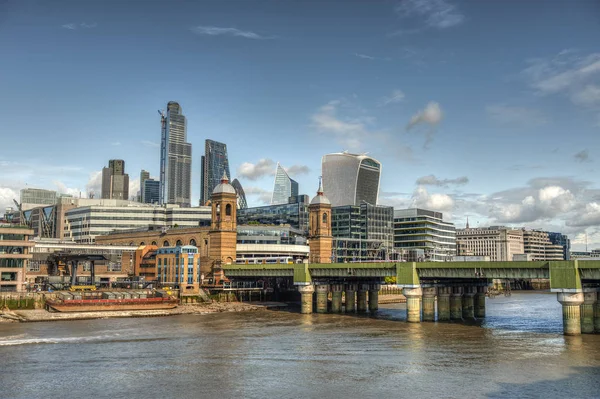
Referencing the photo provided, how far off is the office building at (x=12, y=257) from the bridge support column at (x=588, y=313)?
11863cm

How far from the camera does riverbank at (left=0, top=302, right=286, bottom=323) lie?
4756 inches

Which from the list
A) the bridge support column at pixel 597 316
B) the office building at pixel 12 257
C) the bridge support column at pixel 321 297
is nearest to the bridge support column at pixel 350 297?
the bridge support column at pixel 321 297

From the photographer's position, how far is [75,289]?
150 metres

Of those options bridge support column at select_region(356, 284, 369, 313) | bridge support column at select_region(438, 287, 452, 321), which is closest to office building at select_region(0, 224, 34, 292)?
bridge support column at select_region(356, 284, 369, 313)

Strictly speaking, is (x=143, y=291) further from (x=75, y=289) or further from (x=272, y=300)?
(x=272, y=300)

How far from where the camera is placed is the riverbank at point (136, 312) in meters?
121

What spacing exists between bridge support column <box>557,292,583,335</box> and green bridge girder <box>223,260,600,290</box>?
1.29 metres

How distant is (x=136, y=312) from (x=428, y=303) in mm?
63524

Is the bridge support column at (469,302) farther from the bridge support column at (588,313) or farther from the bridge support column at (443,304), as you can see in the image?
the bridge support column at (588,313)

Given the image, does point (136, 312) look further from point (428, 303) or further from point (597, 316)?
point (597, 316)

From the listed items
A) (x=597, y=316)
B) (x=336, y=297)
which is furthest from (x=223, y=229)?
(x=597, y=316)

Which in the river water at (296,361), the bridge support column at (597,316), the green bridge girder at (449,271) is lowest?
the river water at (296,361)

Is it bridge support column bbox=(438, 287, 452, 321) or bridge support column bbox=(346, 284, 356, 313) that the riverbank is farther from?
bridge support column bbox=(438, 287, 452, 321)

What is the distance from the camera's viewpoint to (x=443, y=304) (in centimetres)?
12369
